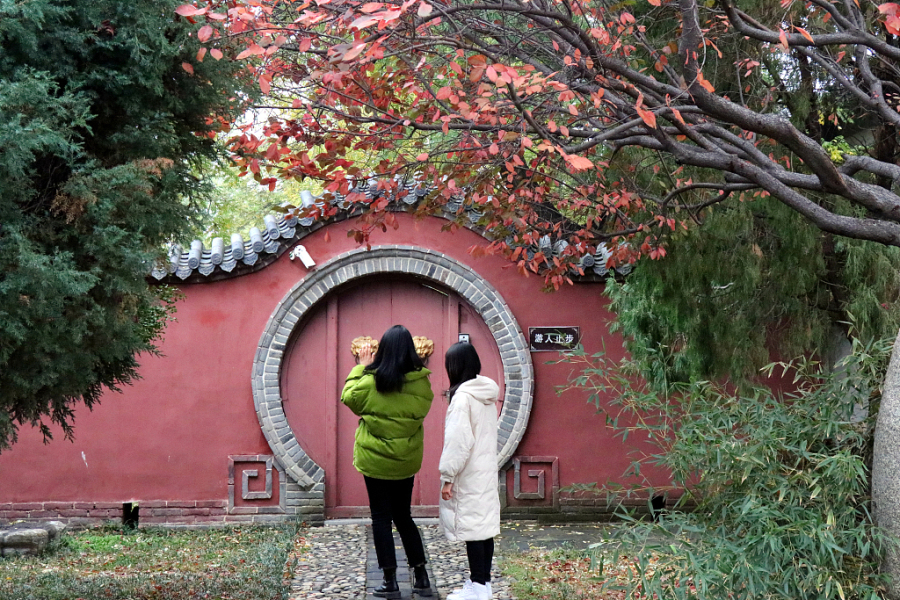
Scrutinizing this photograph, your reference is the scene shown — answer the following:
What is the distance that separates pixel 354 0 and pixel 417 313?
467cm

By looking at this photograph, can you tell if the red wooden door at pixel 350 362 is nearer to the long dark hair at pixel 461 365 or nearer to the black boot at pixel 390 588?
the black boot at pixel 390 588

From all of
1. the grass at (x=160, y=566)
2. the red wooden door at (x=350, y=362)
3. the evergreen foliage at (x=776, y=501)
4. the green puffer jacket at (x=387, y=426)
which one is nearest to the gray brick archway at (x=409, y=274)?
the red wooden door at (x=350, y=362)

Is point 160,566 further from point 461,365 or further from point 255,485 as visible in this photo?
point 461,365

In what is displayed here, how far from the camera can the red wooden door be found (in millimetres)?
7969

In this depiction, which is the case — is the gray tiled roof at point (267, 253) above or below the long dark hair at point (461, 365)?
above

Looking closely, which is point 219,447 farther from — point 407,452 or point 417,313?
point 407,452

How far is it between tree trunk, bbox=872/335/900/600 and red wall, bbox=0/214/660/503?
163 inches

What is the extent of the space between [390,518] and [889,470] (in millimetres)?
2624

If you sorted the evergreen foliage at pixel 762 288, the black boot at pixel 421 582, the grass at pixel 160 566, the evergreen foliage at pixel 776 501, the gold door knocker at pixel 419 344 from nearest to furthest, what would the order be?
the evergreen foliage at pixel 776 501, the black boot at pixel 421 582, the grass at pixel 160 566, the evergreen foliage at pixel 762 288, the gold door knocker at pixel 419 344

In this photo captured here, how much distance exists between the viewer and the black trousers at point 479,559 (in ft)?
15.8

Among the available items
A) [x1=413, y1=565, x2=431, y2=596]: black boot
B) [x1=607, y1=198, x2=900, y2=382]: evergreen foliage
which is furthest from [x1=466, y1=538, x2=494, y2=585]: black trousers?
[x1=607, y1=198, x2=900, y2=382]: evergreen foliage

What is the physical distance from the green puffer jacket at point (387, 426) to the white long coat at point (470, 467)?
13.0 inches

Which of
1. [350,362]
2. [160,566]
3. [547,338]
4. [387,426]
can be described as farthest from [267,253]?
[387,426]

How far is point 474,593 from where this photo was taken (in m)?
4.83
